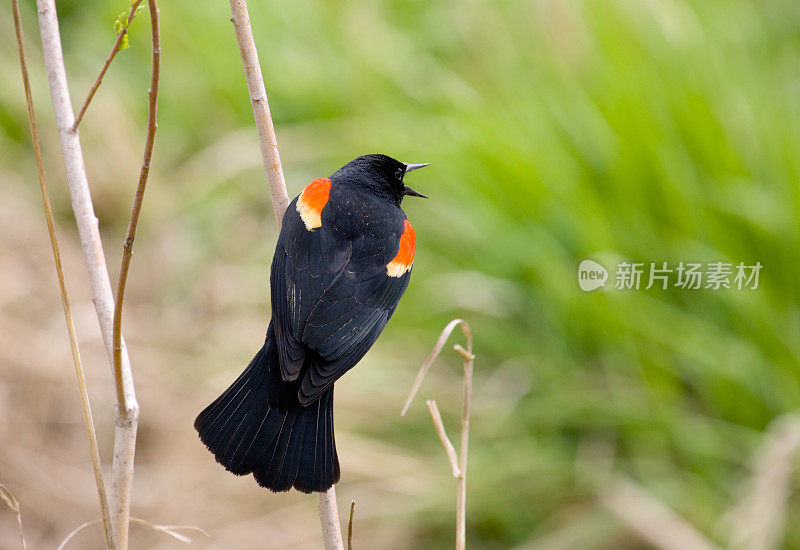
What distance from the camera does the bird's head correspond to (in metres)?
1.61

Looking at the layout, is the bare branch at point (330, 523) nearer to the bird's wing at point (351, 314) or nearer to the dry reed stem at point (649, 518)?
the bird's wing at point (351, 314)

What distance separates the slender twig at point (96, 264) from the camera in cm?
105

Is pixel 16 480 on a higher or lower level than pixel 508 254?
lower

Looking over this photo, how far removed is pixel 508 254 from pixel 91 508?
79.0 inches

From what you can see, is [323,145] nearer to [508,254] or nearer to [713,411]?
[508,254]

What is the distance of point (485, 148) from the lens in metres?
3.42

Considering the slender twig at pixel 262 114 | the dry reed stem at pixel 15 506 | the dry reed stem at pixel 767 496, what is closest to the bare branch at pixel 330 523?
the slender twig at pixel 262 114

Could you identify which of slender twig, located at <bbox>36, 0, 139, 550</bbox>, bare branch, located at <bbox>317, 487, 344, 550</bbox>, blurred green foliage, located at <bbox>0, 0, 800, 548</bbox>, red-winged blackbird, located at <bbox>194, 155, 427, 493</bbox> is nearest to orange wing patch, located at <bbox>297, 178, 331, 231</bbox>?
red-winged blackbird, located at <bbox>194, 155, 427, 493</bbox>

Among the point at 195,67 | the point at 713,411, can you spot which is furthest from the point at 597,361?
the point at 195,67

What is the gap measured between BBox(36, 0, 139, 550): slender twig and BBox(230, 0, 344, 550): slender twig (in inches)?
9.5

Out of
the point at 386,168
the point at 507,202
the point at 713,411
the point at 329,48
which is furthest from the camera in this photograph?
the point at 329,48

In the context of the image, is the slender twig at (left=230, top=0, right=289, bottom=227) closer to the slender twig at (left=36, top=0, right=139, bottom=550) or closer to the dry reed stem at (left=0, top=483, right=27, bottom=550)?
the slender twig at (left=36, top=0, right=139, bottom=550)

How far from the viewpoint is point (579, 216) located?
10.2ft

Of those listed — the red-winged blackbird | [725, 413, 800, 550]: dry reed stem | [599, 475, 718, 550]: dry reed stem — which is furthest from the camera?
[599, 475, 718, 550]: dry reed stem
